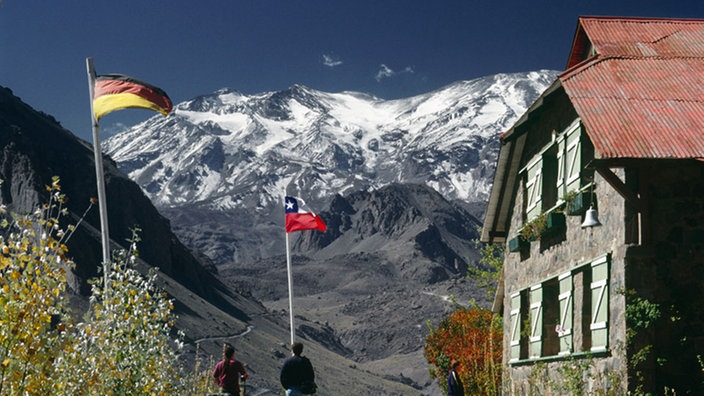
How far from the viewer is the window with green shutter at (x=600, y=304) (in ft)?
44.1

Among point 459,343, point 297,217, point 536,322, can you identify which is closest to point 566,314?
point 536,322

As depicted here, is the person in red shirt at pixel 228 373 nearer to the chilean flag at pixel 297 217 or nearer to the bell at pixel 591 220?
the bell at pixel 591 220

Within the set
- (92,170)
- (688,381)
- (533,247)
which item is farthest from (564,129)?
(92,170)

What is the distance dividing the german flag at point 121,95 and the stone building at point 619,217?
697 centimetres

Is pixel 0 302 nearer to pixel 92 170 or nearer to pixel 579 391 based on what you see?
pixel 579 391

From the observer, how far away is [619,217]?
43.2 feet

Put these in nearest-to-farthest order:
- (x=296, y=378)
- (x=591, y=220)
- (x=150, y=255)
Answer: (x=591, y=220), (x=296, y=378), (x=150, y=255)

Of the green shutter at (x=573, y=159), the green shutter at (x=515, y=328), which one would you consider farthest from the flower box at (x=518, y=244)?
the green shutter at (x=573, y=159)

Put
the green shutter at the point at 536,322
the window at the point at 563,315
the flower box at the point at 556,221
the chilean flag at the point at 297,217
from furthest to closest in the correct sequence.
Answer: the chilean flag at the point at 297,217 < the green shutter at the point at 536,322 < the flower box at the point at 556,221 < the window at the point at 563,315

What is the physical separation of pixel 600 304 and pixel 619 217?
4.82ft

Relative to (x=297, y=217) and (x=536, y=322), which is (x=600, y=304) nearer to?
(x=536, y=322)

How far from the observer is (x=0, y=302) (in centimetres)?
741

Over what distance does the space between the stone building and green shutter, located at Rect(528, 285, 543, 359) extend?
0.05 metres

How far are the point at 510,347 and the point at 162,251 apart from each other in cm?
9311
